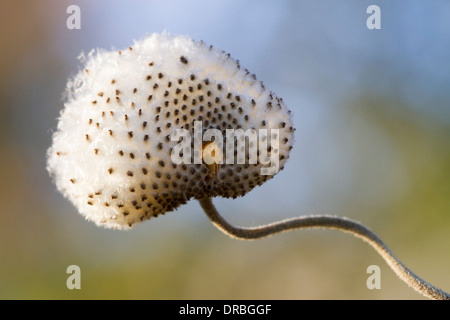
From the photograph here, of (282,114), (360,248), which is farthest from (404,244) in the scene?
(282,114)

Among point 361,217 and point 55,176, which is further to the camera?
point 361,217

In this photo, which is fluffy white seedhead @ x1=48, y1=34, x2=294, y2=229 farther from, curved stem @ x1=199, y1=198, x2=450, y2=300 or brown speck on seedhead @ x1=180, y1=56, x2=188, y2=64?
curved stem @ x1=199, y1=198, x2=450, y2=300

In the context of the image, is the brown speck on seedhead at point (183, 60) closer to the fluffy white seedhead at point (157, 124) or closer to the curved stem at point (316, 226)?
the fluffy white seedhead at point (157, 124)

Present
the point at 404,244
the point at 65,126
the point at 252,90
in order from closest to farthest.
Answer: the point at 252,90
the point at 65,126
the point at 404,244

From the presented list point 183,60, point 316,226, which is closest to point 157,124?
point 183,60

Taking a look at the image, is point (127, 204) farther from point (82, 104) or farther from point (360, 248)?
point (360, 248)

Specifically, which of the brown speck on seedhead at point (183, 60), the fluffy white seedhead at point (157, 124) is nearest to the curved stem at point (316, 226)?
the fluffy white seedhead at point (157, 124)
